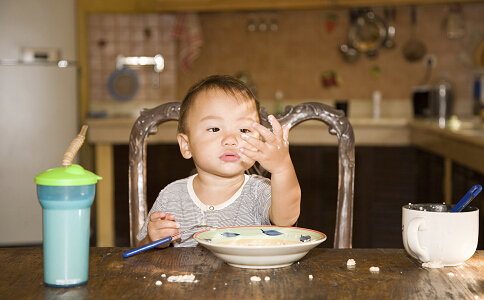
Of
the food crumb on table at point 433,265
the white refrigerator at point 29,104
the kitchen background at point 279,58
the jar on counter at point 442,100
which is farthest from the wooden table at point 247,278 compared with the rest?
the kitchen background at point 279,58

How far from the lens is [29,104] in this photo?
3467mm

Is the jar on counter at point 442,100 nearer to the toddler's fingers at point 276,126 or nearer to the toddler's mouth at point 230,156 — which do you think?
the toddler's mouth at point 230,156

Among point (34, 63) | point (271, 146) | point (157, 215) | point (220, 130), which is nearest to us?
point (271, 146)

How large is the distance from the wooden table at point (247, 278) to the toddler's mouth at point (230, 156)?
223mm

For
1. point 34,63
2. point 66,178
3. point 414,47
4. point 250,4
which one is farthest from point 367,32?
point 66,178

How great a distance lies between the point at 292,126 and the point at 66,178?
595 mm

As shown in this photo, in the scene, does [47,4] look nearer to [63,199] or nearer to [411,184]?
[411,184]

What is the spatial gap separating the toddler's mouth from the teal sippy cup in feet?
1.22

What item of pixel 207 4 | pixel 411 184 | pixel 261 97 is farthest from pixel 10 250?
pixel 261 97

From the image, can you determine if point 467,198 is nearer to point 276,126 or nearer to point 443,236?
point 443,236

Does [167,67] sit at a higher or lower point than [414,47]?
lower

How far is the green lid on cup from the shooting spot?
2.12 feet

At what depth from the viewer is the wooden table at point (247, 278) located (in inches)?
25.7

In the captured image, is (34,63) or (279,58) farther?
(279,58)
